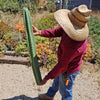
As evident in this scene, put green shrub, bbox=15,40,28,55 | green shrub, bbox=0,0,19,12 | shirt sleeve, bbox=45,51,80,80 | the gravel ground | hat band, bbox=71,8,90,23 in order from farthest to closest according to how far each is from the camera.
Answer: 1. green shrub, bbox=0,0,19,12
2. green shrub, bbox=15,40,28,55
3. the gravel ground
4. shirt sleeve, bbox=45,51,80,80
5. hat band, bbox=71,8,90,23

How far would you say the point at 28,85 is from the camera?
123 inches

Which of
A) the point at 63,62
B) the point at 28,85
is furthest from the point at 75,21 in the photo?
the point at 28,85

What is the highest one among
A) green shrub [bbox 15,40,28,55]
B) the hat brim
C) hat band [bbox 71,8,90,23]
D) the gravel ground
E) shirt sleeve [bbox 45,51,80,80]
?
hat band [bbox 71,8,90,23]

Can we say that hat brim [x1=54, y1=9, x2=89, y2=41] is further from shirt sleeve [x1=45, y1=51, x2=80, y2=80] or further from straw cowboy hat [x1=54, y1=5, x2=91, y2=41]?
shirt sleeve [x1=45, y1=51, x2=80, y2=80]

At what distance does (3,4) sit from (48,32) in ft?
15.7

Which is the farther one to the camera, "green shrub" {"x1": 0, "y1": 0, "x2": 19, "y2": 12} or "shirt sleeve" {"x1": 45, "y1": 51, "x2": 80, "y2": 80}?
"green shrub" {"x1": 0, "y1": 0, "x2": 19, "y2": 12}

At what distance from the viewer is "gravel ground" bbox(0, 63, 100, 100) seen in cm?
290

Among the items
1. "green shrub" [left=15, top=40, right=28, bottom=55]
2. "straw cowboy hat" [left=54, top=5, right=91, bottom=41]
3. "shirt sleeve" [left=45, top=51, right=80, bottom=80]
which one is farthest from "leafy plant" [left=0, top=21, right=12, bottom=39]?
"straw cowboy hat" [left=54, top=5, right=91, bottom=41]

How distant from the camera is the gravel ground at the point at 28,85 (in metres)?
2.90

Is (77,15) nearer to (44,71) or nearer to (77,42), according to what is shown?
(77,42)

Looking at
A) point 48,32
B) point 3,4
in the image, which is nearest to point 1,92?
point 48,32

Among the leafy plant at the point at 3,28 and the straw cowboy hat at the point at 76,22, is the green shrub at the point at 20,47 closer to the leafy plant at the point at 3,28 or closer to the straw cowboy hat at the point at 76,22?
the leafy plant at the point at 3,28

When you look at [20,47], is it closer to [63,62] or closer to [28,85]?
[28,85]

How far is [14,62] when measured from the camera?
3.68 meters
